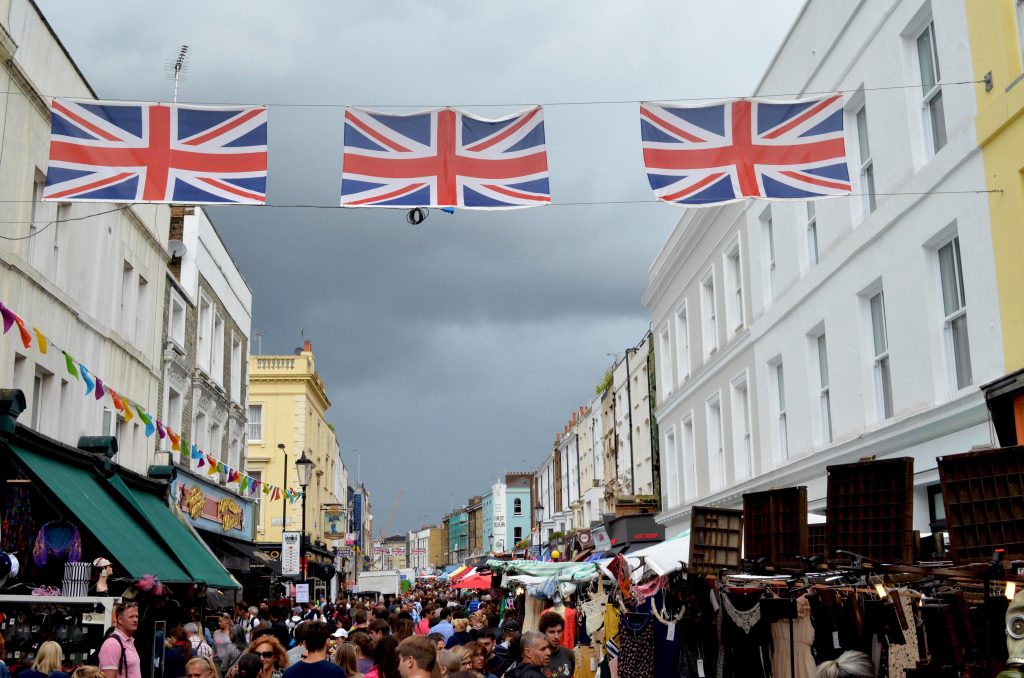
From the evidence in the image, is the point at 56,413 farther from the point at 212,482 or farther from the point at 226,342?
the point at 226,342

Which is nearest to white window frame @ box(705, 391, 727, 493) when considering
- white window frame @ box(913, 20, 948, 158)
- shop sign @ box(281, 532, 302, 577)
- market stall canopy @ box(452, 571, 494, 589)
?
market stall canopy @ box(452, 571, 494, 589)

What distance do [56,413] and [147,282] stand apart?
5359 mm

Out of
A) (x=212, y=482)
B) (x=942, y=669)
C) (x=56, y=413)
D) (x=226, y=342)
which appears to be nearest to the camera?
(x=942, y=669)

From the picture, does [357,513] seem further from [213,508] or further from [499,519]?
[213,508]

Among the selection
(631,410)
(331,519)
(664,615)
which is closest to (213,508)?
(664,615)

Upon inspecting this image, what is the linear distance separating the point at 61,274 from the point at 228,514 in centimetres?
1356

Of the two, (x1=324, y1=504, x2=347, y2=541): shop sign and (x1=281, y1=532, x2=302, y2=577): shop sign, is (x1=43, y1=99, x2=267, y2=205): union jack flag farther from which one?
(x1=324, y1=504, x2=347, y2=541): shop sign

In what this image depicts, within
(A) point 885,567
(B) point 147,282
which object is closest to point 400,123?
(A) point 885,567

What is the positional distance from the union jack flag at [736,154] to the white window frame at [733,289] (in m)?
11.5

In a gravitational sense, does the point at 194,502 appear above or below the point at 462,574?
above

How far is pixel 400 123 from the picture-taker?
1185cm

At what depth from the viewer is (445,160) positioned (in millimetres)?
11797

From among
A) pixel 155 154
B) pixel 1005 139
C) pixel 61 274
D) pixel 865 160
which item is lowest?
pixel 61 274

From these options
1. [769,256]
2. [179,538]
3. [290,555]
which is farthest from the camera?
[290,555]
